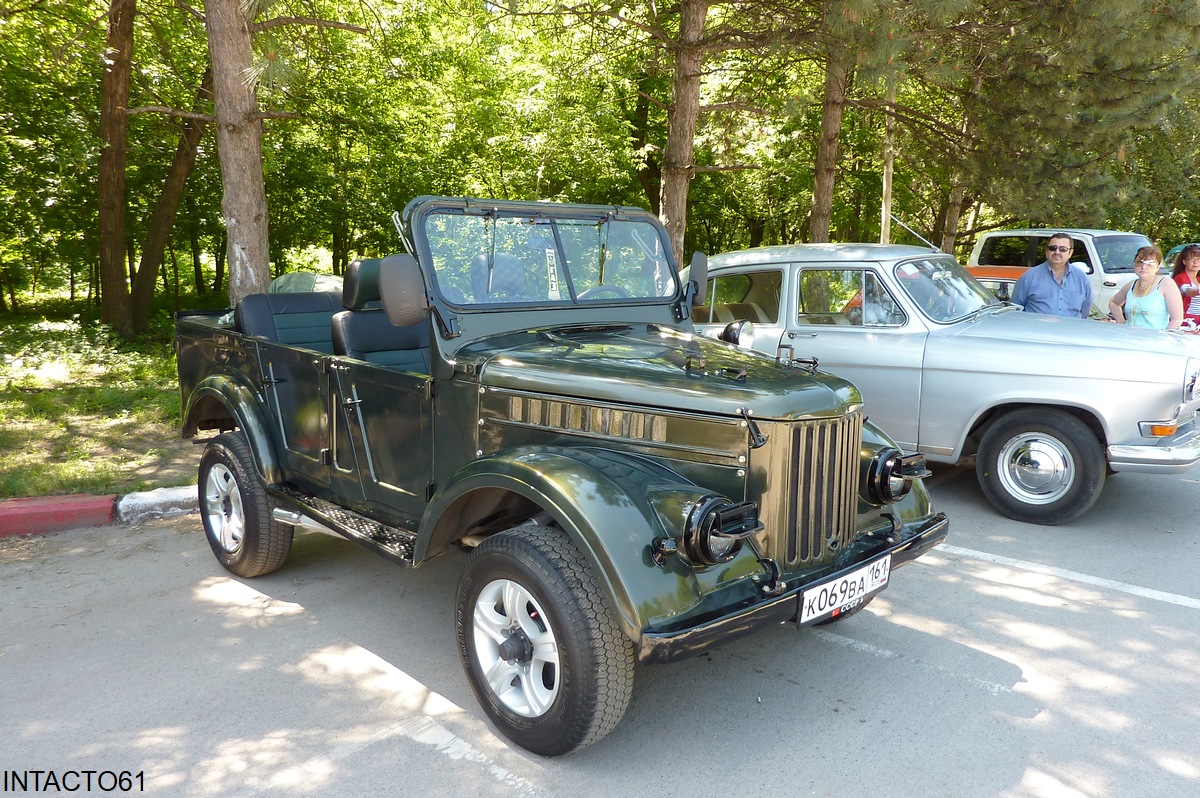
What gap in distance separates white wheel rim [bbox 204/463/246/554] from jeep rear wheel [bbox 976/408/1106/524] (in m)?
4.80

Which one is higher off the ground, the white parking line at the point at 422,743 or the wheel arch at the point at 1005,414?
the wheel arch at the point at 1005,414

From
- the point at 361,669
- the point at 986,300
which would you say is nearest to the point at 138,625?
the point at 361,669

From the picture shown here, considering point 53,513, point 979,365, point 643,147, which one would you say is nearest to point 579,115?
point 643,147

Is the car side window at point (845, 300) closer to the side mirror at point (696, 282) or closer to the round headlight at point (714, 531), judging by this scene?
the side mirror at point (696, 282)

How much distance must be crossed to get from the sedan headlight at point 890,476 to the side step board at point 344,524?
77.5 inches

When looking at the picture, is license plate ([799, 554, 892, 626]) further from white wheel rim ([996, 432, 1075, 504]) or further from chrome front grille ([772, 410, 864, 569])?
white wheel rim ([996, 432, 1075, 504])

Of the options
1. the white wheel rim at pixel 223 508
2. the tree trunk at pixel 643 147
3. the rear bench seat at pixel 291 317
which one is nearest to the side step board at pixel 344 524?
the white wheel rim at pixel 223 508

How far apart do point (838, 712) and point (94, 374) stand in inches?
373

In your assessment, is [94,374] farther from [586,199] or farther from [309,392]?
[586,199]

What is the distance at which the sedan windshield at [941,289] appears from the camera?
6.31 meters

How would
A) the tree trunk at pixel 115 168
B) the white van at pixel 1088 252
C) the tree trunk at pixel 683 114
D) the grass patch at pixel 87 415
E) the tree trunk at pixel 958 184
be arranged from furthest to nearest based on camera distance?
the tree trunk at pixel 958 184 → the white van at pixel 1088 252 → the tree trunk at pixel 115 168 → the tree trunk at pixel 683 114 → the grass patch at pixel 87 415

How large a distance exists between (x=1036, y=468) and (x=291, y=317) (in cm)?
489

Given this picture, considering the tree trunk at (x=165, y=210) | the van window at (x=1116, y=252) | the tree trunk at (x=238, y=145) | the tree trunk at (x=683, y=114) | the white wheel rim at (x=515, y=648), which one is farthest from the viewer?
the tree trunk at (x=165, y=210)

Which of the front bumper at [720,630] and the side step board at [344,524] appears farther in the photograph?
the side step board at [344,524]
